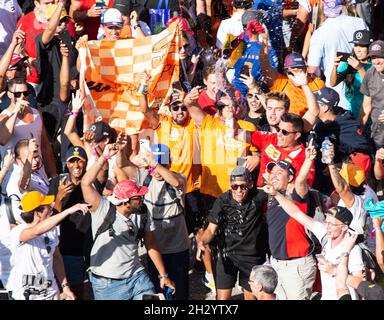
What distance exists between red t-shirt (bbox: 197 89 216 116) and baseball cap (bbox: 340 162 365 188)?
1817 millimetres

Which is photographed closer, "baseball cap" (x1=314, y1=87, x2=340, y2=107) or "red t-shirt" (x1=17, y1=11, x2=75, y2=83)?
"baseball cap" (x1=314, y1=87, x2=340, y2=107)

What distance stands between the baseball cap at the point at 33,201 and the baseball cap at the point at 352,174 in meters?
3.45

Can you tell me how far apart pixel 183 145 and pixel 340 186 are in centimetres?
186

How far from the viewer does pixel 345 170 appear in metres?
12.8

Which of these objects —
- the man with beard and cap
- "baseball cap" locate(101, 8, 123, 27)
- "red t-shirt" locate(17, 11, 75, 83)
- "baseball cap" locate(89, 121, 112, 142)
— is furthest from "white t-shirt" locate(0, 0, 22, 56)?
the man with beard and cap

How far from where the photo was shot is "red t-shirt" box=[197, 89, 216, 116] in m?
13.7

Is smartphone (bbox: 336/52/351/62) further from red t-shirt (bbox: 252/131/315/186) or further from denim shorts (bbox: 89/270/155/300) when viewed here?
denim shorts (bbox: 89/270/155/300)

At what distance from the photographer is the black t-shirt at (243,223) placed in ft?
39.5

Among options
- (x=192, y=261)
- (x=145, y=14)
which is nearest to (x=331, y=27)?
(x=145, y=14)

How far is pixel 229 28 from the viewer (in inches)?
618

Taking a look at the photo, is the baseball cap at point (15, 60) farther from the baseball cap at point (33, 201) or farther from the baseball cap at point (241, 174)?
the baseball cap at point (241, 174)

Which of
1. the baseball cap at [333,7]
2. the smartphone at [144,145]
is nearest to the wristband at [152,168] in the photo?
the smartphone at [144,145]

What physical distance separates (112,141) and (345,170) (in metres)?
2.61

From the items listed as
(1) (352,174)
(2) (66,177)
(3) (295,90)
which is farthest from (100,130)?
(1) (352,174)
